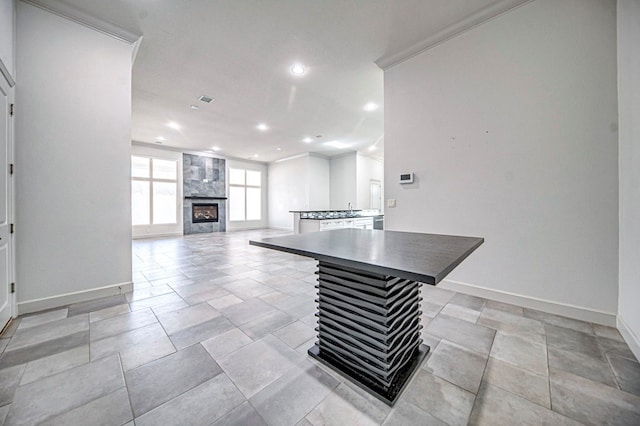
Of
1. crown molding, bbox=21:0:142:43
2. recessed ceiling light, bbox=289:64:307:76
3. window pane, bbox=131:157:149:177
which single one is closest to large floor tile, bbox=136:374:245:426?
crown molding, bbox=21:0:142:43

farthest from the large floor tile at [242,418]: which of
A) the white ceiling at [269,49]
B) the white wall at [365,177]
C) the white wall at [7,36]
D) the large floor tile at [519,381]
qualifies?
the white wall at [365,177]

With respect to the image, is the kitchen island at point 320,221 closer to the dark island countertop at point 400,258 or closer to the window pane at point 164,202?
the dark island countertop at point 400,258

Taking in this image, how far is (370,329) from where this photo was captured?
1.43m

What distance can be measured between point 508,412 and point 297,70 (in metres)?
4.32

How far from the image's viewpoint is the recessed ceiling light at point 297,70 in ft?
12.0

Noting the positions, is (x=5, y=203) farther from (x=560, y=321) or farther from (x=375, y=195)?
(x=375, y=195)

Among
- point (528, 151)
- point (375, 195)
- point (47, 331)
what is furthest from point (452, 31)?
point (375, 195)

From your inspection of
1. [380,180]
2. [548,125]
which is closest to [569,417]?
[548,125]

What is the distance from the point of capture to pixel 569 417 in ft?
3.97

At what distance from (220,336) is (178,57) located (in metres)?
3.73

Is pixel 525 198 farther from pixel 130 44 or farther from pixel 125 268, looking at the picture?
pixel 130 44

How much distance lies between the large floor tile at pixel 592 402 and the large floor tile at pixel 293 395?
123 centimetres

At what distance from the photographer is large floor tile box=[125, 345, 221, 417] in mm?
1325

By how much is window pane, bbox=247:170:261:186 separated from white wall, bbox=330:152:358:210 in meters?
3.51
